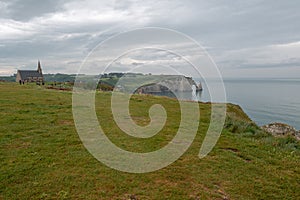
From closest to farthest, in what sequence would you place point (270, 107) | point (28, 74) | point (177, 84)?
1. point (177, 84)
2. point (270, 107)
3. point (28, 74)

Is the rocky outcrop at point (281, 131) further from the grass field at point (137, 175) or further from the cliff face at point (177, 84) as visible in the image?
the cliff face at point (177, 84)

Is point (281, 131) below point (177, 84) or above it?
below

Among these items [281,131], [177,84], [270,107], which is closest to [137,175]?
[281,131]

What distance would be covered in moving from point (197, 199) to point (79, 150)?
3911 mm

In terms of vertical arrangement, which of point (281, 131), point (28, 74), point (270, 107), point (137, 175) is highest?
point (28, 74)

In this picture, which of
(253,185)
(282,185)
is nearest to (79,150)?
(253,185)

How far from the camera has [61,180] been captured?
493 centimetres

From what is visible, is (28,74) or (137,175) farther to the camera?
(28,74)

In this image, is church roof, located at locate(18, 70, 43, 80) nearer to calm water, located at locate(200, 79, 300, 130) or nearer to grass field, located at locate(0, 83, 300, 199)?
calm water, located at locate(200, 79, 300, 130)

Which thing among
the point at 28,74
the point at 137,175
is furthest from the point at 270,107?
the point at 28,74

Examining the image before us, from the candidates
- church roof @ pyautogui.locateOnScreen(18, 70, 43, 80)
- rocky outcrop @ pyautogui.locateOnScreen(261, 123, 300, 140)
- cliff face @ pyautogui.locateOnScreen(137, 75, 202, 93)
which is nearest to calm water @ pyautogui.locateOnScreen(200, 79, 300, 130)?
cliff face @ pyautogui.locateOnScreen(137, 75, 202, 93)

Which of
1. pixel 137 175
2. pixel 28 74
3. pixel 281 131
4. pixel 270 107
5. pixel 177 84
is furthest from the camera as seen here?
pixel 28 74

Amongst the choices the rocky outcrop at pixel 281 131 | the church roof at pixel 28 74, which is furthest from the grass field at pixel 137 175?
the church roof at pixel 28 74

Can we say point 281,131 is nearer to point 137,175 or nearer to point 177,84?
point 177,84
